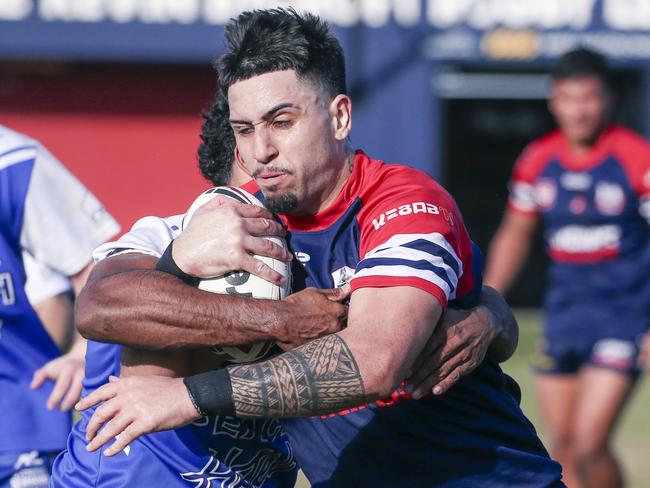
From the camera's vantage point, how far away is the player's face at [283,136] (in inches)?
134

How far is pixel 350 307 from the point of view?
313 centimetres

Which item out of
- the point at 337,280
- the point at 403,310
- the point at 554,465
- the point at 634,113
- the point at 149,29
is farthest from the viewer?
the point at 634,113

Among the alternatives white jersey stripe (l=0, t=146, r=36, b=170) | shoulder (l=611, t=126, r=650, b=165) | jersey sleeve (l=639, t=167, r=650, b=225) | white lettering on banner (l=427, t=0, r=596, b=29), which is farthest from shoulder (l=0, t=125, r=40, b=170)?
white lettering on banner (l=427, t=0, r=596, b=29)

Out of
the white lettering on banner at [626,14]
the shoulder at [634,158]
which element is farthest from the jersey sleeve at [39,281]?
the white lettering on banner at [626,14]

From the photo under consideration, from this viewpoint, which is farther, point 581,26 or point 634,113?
point 634,113

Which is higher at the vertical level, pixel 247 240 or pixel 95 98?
pixel 247 240

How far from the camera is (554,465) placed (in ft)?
11.9

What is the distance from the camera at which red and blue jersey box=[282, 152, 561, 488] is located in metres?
3.38

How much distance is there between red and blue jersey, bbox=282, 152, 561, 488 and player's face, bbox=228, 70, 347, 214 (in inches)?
4.2

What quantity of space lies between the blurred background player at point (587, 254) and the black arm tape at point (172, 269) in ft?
14.4

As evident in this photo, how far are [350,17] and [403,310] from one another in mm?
11667

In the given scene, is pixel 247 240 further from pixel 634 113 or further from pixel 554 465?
pixel 634 113

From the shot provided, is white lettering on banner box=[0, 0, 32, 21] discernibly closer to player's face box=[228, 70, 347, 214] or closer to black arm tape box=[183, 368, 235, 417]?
player's face box=[228, 70, 347, 214]

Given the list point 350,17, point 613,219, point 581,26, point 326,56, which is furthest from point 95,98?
point 326,56
